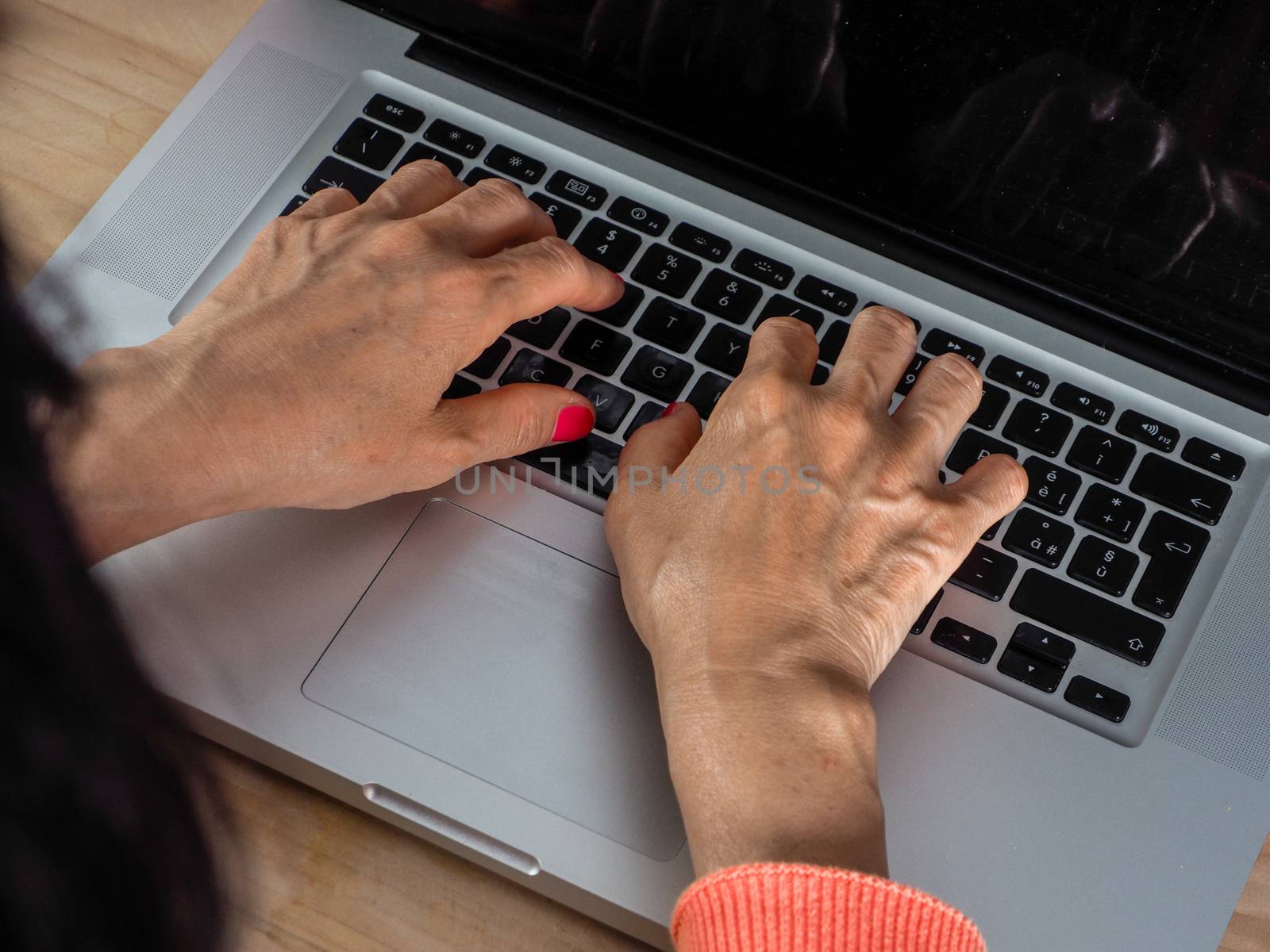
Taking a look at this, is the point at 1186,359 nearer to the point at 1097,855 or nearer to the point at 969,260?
the point at 969,260

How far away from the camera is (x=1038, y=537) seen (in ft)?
2.19

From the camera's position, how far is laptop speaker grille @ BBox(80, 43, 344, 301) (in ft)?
2.38

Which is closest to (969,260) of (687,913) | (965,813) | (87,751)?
(965,813)

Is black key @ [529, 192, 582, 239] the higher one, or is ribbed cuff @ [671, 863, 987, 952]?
black key @ [529, 192, 582, 239]

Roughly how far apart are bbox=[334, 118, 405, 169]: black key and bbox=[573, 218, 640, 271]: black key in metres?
0.15

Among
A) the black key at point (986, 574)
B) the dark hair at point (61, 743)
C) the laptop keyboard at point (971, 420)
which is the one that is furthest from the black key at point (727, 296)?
the dark hair at point (61, 743)

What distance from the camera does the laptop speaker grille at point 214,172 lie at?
0.73m

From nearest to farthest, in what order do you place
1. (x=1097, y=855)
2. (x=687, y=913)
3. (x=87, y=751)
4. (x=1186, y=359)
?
(x=87, y=751), (x=687, y=913), (x=1097, y=855), (x=1186, y=359)

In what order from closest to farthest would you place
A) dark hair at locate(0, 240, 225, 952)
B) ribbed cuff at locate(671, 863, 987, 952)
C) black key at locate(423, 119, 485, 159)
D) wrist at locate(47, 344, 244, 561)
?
dark hair at locate(0, 240, 225, 952) < ribbed cuff at locate(671, 863, 987, 952) < wrist at locate(47, 344, 244, 561) < black key at locate(423, 119, 485, 159)

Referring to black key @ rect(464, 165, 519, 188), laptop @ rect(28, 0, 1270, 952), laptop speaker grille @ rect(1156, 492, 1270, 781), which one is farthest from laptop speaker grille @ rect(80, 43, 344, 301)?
laptop speaker grille @ rect(1156, 492, 1270, 781)

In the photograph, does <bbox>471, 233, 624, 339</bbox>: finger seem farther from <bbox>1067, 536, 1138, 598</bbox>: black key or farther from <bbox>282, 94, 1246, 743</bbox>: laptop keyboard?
<bbox>1067, 536, 1138, 598</bbox>: black key

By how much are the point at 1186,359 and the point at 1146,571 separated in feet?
0.49

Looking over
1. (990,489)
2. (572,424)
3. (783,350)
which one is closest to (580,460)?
(572,424)

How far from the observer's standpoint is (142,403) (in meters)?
0.58
